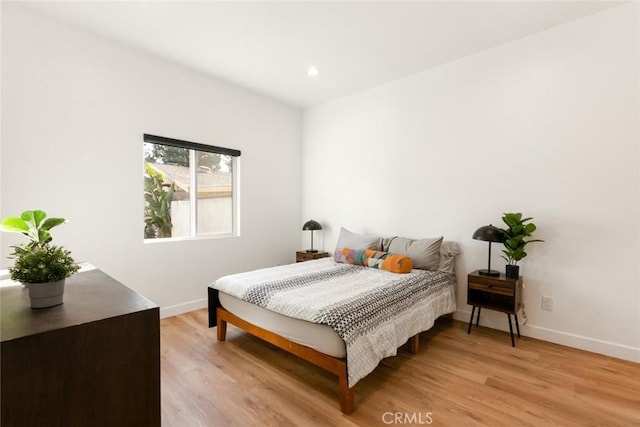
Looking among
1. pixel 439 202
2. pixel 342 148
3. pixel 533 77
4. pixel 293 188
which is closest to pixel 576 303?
pixel 439 202

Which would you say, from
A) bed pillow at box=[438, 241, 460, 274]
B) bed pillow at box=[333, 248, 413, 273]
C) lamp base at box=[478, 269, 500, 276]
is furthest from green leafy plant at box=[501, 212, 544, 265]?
bed pillow at box=[333, 248, 413, 273]

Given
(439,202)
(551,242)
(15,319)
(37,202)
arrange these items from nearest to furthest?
(15,319) < (37,202) < (551,242) < (439,202)

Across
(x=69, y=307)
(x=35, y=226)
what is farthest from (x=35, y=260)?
(x=35, y=226)

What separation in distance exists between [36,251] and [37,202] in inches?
72.1

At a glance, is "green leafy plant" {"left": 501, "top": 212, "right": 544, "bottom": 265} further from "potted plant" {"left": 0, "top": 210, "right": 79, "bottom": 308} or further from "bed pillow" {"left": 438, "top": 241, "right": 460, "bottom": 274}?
"potted plant" {"left": 0, "top": 210, "right": 79, "bottom": 308}

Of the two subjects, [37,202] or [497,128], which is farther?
[497,128]

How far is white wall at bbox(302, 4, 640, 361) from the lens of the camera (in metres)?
2.32

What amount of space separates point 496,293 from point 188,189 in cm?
341

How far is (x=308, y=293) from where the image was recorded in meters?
2.22

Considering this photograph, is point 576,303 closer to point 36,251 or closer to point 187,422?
point 187,422

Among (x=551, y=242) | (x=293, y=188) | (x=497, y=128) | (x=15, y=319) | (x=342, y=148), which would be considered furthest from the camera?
(x=293, y=188)

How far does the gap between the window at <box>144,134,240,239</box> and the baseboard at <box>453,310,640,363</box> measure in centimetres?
317

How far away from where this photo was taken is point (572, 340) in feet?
8.23

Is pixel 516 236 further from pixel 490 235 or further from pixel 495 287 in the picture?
pixel 495 287
